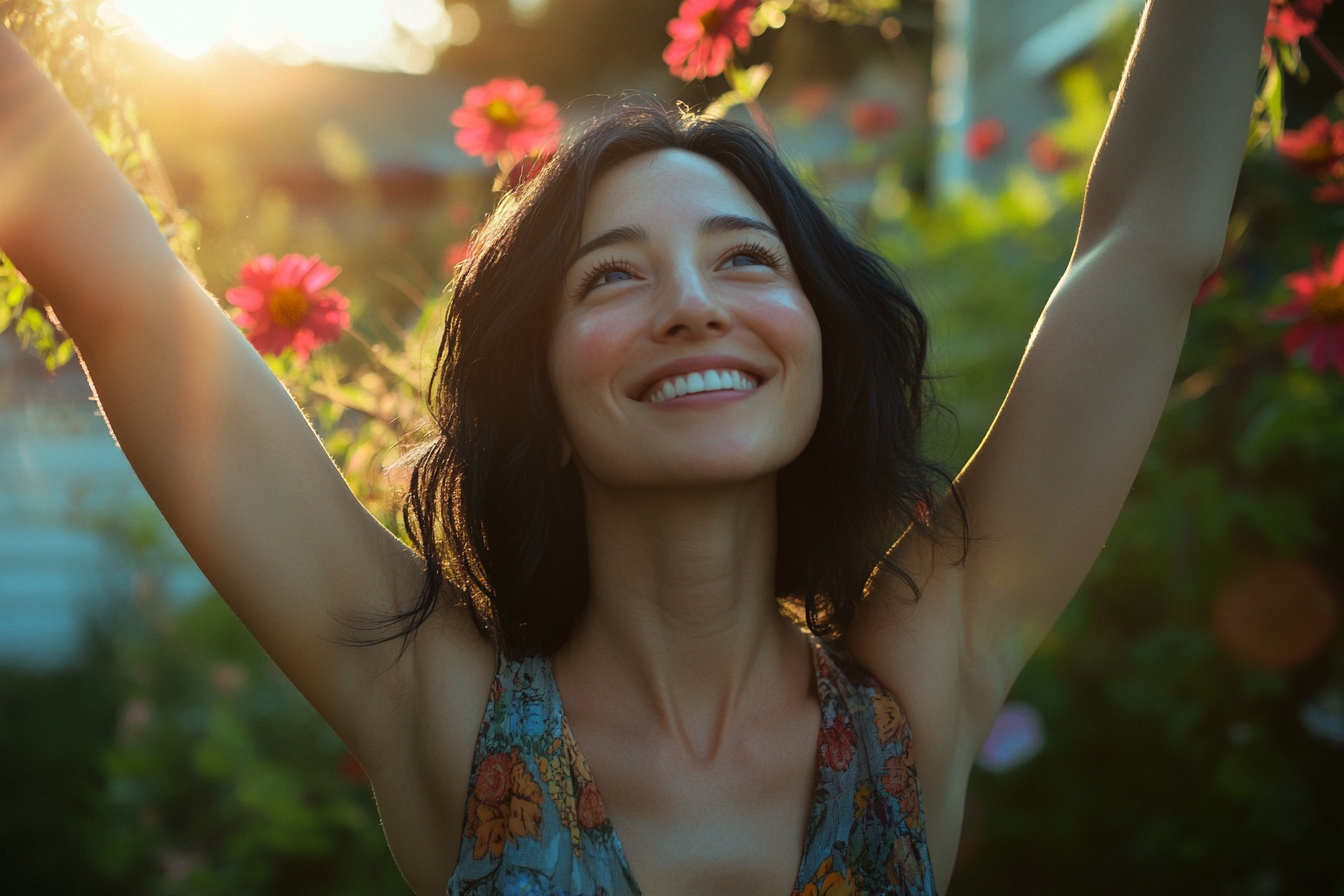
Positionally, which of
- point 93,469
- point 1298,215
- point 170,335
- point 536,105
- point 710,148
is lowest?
point 170,335

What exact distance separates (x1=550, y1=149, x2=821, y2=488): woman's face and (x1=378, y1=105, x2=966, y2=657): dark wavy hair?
0.06 meters

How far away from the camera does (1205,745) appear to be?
2.68 m

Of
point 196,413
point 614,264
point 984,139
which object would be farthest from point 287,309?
point 984,139

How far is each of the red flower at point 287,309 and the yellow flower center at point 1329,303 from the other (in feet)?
5.57

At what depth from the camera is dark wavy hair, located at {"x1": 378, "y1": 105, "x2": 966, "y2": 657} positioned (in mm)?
1429

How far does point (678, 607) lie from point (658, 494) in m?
0.18

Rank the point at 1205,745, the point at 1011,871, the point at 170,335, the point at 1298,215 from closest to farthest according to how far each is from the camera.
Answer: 1. the point at 170,335
2. the point at 1205,745
3. the point at 1298,215
4. the point at 1011,871

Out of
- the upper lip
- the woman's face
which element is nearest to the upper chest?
the woman's face

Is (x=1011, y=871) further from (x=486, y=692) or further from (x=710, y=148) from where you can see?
(x=710, y=148)

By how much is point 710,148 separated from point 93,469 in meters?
7.40

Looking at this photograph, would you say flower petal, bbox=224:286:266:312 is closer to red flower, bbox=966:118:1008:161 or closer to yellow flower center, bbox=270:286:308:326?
yellow flower center, bbox=270:286:308:326

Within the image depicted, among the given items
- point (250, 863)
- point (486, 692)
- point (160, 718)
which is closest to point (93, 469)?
point (160, 718)

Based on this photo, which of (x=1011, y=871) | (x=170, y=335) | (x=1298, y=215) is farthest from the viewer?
(x=1011, y=871)

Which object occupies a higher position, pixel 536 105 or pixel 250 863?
pixel 536 105
